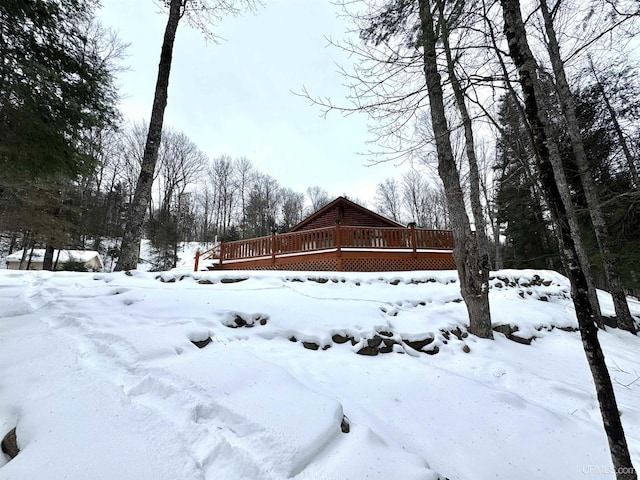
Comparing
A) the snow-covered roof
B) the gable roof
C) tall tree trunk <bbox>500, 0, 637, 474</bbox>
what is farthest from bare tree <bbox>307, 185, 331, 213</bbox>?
tall tree trunk <bbox>500, 0, 637, 474</bbox>

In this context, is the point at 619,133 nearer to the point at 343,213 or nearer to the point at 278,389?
the point at 343,213

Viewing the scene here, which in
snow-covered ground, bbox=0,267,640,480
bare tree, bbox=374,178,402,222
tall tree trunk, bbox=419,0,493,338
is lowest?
snow-covered ground, bbox=0,267,640,480

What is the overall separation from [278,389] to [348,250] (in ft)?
17.8

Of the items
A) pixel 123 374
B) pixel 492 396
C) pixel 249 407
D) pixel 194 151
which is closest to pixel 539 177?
pixel 492 396

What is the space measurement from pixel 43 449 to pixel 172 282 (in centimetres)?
377

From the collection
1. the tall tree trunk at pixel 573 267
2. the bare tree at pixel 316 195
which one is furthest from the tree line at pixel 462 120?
the bare tree at pixel 316 195

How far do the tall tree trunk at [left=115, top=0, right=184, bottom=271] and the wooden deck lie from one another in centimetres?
372

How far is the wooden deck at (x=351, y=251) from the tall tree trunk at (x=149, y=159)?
372cm

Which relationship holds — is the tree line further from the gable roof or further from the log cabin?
the gable roof

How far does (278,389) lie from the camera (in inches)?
72.6

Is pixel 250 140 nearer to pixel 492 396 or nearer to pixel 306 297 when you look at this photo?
pixel 306 297

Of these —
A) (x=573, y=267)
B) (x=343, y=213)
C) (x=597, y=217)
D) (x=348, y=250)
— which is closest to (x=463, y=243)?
(x=573, y=267)

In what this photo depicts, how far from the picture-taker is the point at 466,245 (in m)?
3.88

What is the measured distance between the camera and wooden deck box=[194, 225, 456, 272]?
7125mm
